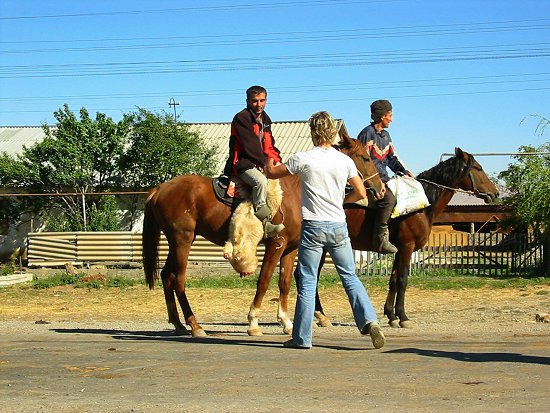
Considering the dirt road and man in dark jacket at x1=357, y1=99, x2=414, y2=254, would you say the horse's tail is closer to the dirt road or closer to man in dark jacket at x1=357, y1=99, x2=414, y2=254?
the dirt road

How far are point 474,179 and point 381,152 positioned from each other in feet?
6.98

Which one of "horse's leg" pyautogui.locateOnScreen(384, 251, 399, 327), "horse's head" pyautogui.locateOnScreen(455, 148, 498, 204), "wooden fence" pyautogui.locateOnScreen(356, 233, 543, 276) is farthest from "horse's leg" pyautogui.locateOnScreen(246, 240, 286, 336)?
"wooden fence" pyautogui.locateOnScreen(356, 233, 543, 276)

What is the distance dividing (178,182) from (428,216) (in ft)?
12.5

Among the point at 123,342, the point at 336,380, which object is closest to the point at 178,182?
the point at 123,342

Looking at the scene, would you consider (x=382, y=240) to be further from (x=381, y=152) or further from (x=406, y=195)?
(x=381, y=152)

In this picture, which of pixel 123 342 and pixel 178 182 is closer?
pixel 123 342

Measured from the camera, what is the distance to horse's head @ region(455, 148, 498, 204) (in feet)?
44.3

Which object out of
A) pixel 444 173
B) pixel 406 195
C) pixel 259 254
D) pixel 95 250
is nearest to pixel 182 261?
pixel 406 195

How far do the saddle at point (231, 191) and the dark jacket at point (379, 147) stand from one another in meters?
2.07

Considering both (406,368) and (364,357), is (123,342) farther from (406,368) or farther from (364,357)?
(406,368)

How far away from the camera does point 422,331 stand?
11.4 m

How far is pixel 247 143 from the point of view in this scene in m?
10.8

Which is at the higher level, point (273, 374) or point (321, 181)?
point (321, 181)

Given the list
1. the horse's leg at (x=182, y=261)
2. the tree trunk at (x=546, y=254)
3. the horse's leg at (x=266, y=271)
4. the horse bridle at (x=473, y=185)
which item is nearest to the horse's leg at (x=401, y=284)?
the horse bridle at (x=473, y=185)
